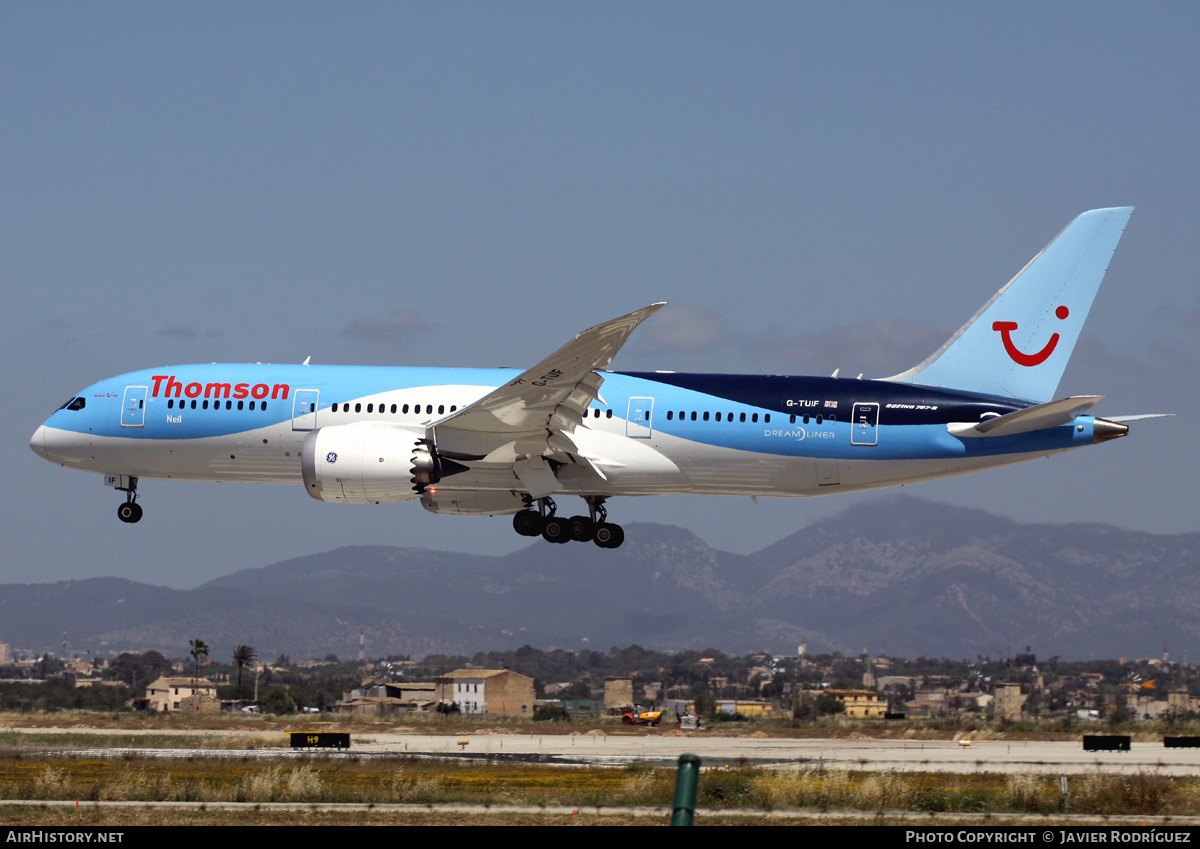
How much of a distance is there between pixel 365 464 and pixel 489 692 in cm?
7476

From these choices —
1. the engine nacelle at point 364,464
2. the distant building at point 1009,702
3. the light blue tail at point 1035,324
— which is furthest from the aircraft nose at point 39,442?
the distant building at point 1009,702

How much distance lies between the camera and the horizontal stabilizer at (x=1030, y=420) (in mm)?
37278

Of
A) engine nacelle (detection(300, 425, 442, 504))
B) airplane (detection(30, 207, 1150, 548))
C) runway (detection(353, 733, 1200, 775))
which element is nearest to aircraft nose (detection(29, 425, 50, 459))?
airplane (detection(30, 207, 1150, 548))

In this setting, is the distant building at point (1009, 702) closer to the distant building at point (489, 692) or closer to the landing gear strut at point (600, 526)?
the distant building at point (489, 692)

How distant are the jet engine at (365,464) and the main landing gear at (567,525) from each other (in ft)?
12.4

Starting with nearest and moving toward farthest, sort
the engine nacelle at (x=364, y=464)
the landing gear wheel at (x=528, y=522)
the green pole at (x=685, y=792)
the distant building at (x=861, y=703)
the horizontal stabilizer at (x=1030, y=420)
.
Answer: the green pole at (x=685, y=792), the horizontal stabilizer at (x=1030, y=420), the engine nacelle at (x=364, y=464), the landing gear wheel at (x=528, y=522), the distant building at (x=861, y=703)

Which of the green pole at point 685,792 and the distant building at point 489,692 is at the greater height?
the green pole at point 685,792

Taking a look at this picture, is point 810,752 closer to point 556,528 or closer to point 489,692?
point 556,528

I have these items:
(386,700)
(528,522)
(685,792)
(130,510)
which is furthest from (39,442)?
(386,700)

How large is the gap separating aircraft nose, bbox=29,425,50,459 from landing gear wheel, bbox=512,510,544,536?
605 inches

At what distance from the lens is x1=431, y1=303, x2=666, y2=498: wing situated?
3572 centimetres

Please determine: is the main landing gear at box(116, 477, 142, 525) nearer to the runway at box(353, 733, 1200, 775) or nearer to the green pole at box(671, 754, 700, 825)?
the runway at box(353, 733, 1200, 775)

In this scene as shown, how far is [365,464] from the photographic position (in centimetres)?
3859

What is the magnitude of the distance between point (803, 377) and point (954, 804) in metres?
15.9
